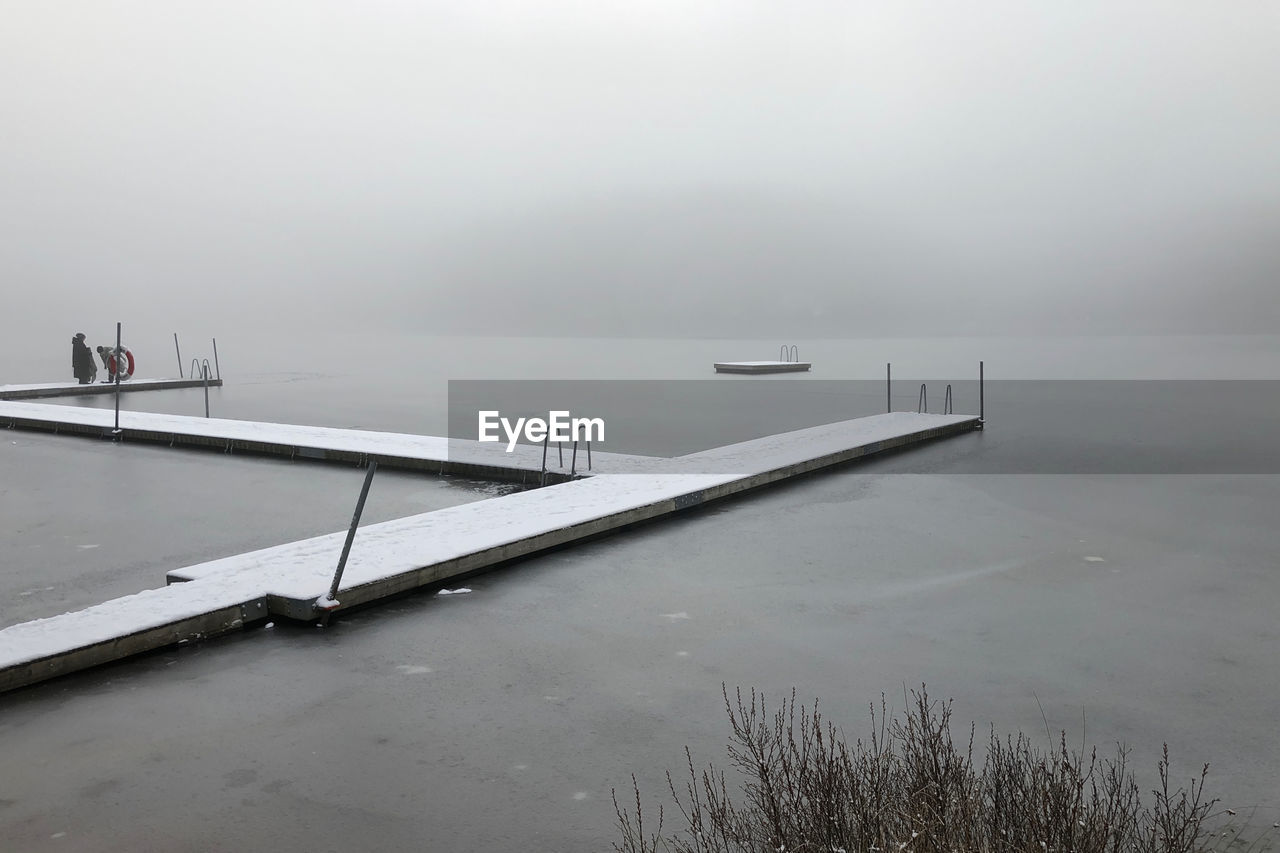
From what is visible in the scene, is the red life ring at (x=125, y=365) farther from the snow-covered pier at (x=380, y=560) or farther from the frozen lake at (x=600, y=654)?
the snow-covered pier at (x=380, y=560)

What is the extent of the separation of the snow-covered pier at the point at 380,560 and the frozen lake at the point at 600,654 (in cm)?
19

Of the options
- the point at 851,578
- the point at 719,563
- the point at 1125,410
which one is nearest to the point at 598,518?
the point at 719,563

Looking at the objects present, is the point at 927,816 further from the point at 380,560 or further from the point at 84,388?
the point at 84,388

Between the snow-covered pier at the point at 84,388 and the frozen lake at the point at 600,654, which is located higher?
the snow-covered pier at the point at 84,388

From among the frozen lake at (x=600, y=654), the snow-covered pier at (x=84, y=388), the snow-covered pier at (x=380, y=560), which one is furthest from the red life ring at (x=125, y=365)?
the snow-covered pier at (x=380, y=560)

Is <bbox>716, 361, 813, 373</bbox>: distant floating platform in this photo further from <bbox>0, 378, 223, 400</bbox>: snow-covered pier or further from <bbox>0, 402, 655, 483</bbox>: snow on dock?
<bbox>0, 402, 655, 483</bbox>: snow on dock

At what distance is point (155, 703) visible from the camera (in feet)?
19.3

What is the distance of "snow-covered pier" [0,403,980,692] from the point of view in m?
6.57

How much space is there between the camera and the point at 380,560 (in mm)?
8352

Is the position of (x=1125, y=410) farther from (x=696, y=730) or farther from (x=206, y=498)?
(x=696, y=730)

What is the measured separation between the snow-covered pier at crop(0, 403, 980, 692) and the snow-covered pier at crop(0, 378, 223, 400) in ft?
68.1

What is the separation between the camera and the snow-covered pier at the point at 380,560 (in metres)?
6.57

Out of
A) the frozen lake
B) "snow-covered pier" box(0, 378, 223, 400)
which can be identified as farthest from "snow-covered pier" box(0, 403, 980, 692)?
"snow-covered pier" box(0, 378, 223, 400)

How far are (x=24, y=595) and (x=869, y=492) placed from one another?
867 centimetres
